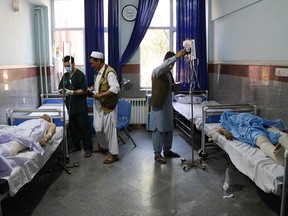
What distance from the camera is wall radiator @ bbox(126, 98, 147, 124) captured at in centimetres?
561

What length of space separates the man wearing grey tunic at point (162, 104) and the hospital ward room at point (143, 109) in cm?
2

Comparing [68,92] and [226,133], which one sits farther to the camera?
[68,92]

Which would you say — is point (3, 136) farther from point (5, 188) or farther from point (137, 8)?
point (137, 8)

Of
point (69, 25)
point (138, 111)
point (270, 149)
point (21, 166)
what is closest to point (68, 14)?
point (69, 25)

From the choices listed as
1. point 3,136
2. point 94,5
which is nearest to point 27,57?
point 94,5

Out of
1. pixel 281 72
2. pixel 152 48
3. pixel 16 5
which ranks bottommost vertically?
pixel 281 72

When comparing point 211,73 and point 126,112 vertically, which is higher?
point 211,73

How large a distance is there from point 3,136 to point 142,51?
354cm

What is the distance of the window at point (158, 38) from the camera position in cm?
562

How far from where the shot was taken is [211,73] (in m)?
5.52

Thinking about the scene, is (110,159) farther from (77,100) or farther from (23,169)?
(23,169)

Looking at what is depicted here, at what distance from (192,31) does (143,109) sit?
1.72 m

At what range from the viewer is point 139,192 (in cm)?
298

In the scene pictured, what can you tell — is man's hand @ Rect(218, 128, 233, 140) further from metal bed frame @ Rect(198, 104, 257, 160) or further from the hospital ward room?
metal bed frame @ Rect(198, 104, 257, 160)
